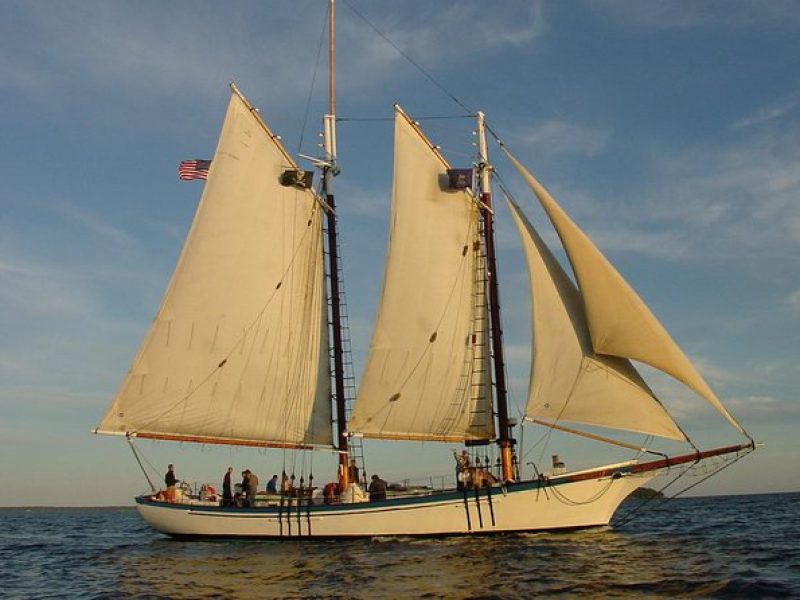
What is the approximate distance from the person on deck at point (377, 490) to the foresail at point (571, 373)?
6.74 m

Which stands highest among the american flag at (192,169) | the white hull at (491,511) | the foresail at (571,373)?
the american flag at (192,169)

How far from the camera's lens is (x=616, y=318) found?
31312 millimetres

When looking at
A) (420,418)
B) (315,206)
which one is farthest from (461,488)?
(315,206)

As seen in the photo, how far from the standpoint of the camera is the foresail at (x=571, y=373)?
102ft

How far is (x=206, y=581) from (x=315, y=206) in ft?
70.2

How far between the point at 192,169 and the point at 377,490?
762 inches

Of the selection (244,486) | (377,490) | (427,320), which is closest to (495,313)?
(427,320)

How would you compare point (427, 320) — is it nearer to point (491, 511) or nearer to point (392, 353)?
point (392, 353)

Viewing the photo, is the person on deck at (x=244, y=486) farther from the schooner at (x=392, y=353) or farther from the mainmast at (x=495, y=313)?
the mainmast at (x=495, y=313)

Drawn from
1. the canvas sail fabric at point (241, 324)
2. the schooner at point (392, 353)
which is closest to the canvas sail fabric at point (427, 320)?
the schooner at point (392, 353)

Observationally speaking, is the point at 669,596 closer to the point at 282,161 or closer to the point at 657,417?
the point at 657,417

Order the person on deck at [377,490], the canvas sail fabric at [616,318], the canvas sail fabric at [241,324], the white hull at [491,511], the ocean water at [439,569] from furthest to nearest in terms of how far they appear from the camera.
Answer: the canvas sail fabric at [241,324] → the person on deck at [377,490] → the white hull at [491,511] → the canvas sail fabric at [616,318] → the ocean water at [439,569]

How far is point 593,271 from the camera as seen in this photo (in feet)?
106

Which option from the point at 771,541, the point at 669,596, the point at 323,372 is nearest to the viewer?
the point at 669,596
